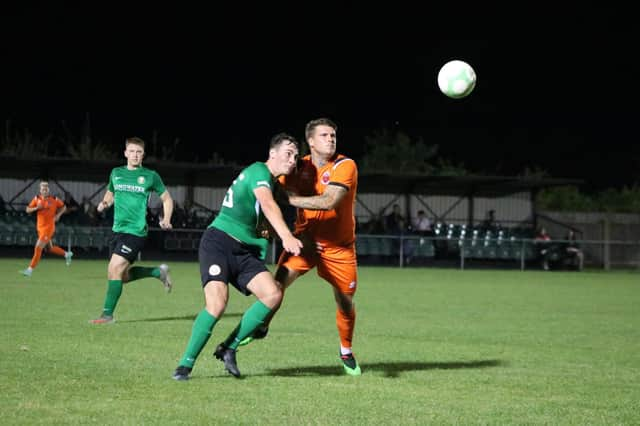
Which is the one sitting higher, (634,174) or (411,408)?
(634,174)

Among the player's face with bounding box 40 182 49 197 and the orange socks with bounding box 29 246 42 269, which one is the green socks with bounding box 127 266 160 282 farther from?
the player's face with bounding box 40 182 49 197

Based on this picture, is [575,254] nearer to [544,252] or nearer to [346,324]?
[544,252]

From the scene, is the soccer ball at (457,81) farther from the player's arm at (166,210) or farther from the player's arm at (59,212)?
the player's arm at (59,212)

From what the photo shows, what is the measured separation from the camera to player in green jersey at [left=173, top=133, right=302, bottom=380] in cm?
765

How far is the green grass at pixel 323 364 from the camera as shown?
21.5 ft

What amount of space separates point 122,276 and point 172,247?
61.2 feet

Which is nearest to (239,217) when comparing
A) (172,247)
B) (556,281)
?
(556,281)

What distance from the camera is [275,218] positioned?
7.36m

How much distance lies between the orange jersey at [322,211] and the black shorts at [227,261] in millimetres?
818

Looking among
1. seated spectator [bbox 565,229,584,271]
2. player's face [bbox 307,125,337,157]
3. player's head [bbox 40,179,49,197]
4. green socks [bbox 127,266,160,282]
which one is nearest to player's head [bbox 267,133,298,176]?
player's face [bbox 307,125,337,157]

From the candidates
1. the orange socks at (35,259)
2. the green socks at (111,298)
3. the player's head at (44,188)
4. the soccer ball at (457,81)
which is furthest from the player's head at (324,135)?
the player's head at (44,188)

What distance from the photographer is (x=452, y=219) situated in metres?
38.5

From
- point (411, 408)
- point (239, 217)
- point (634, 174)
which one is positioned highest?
point (634, 174)

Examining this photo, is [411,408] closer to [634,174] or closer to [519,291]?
[519,291]
